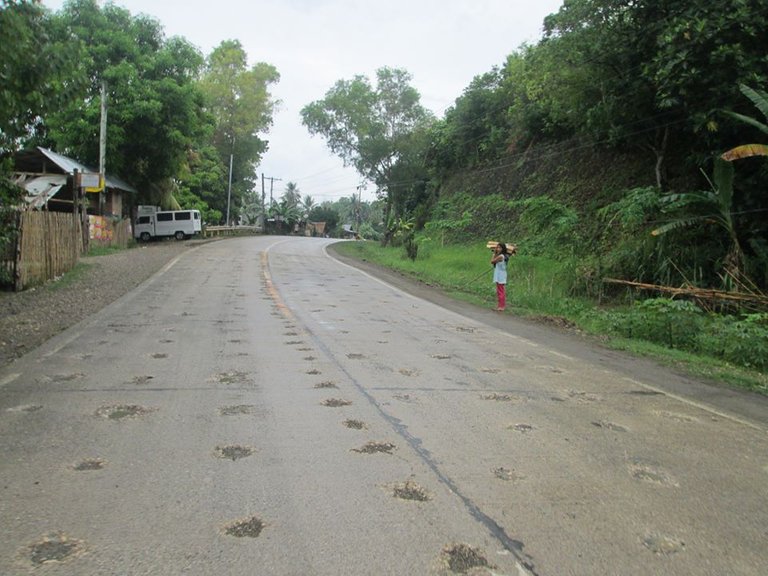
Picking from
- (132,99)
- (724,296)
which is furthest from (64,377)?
(132,99)

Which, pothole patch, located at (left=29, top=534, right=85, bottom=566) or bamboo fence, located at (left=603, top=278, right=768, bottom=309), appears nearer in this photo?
pothole patch, located at (left=29, top=534, right=85, bottom=566)

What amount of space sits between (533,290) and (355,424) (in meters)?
12.1

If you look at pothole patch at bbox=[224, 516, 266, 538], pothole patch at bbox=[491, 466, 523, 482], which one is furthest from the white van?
pothole patch at bbox=[224, 516, 266, 538]

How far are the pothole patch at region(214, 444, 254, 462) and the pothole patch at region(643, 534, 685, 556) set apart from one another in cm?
250

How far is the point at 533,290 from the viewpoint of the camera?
16062 millimetres

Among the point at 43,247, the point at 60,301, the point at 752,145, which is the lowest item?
the point at 60,301

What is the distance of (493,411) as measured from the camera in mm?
5332

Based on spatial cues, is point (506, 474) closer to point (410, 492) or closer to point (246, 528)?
point (410, 492)

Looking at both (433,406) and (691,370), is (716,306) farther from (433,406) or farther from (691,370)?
(433,406)

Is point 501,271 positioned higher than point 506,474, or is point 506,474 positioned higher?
point 501,271

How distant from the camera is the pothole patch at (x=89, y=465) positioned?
149 inches

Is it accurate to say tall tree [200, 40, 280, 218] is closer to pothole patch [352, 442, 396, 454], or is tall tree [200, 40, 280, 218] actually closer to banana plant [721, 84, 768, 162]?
banana plant [721, 84, 768, 162]

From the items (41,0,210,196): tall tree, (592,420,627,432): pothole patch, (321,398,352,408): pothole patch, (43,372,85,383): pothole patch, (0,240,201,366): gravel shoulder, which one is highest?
(41,0,210,196): tall tree

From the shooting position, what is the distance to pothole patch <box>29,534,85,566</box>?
9.10 ft
